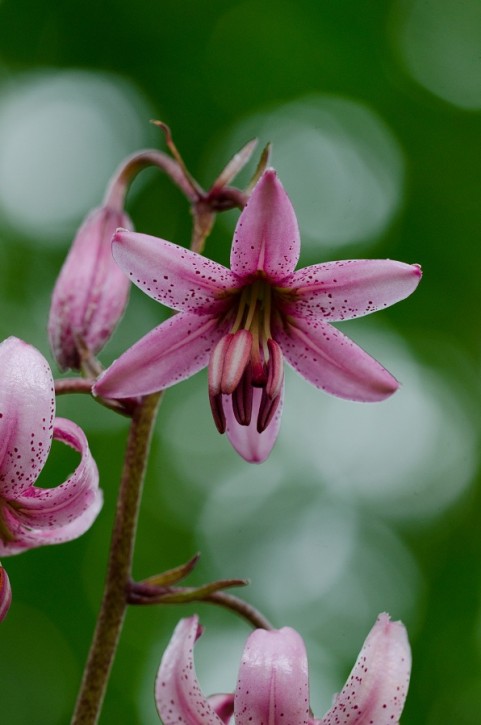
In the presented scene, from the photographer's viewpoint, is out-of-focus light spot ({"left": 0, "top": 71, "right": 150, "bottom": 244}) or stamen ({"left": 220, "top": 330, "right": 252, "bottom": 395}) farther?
out-of-focus light spot ({"left": 0, "top": 71, "right": 150, "bottom": 244})

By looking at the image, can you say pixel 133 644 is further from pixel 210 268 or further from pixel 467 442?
pixel 210 268

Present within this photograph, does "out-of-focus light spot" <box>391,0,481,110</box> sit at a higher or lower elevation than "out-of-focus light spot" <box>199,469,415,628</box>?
higher

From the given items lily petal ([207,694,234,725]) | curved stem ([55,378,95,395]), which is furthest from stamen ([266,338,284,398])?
lily petal ([207,694,234,725])

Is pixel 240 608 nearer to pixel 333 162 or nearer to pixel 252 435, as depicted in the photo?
pixel 252 435

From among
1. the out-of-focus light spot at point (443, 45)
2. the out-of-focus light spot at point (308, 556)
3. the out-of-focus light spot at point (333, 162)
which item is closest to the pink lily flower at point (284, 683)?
the out-of-focus light spot at point (308, 556)

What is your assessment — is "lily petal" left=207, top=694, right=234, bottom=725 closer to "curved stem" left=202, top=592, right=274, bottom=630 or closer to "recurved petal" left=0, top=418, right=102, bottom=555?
"curved stem" left=202, top=592, right=274, bottom=630

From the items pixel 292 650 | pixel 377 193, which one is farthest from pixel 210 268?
pixel 377 193

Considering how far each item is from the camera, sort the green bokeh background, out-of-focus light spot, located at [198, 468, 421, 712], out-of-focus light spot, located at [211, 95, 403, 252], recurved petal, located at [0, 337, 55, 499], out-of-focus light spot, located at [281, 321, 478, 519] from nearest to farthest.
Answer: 1. recurved petal, located at [0, 337, 55, 499]
2. the green bokeh background
3. out-of-focus light spot, located at [198, 468, 421, 712]
4. out-of-focus light spot, located at [281, 321, 478, 519]
5. out-of-focus light spot, located at [211, 95, 403, 252]
